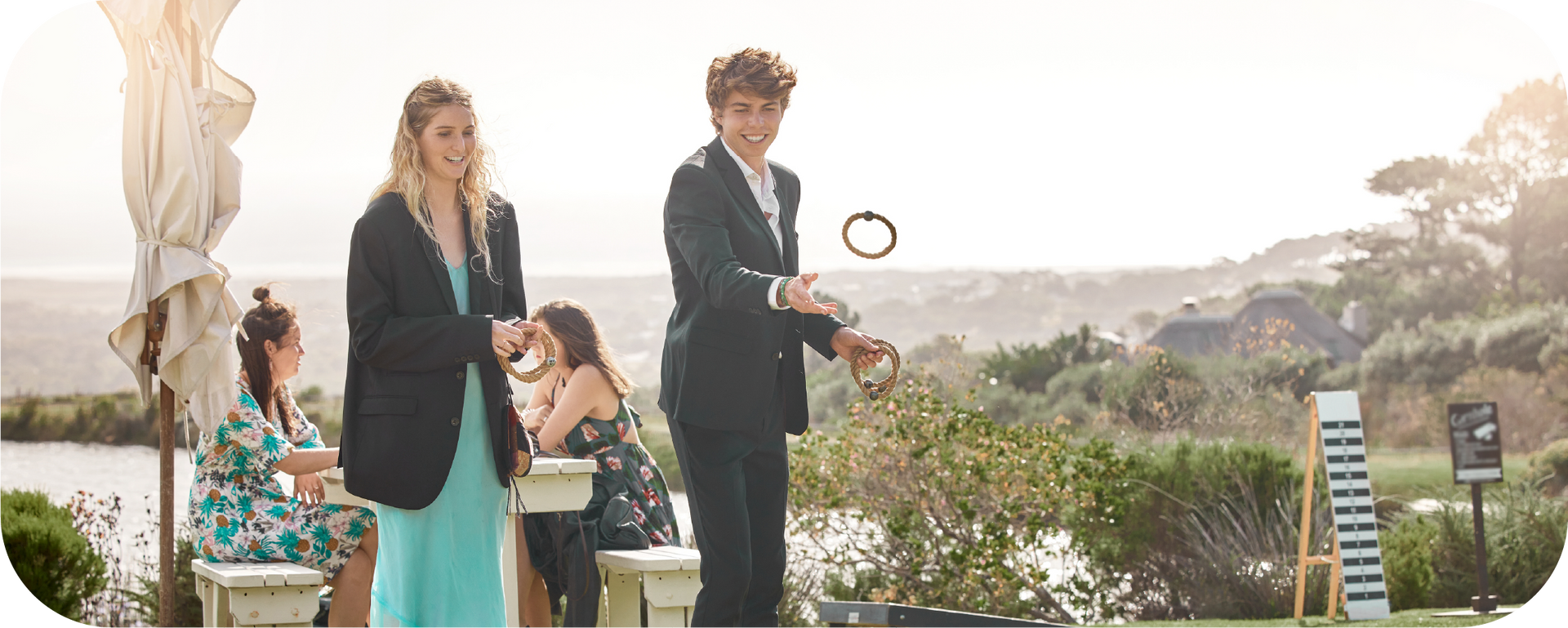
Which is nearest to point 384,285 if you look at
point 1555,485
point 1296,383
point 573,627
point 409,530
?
point 409,530

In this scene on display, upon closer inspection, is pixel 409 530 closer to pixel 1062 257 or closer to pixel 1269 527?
pixel 1269 527

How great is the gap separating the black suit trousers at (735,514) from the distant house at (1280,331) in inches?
464

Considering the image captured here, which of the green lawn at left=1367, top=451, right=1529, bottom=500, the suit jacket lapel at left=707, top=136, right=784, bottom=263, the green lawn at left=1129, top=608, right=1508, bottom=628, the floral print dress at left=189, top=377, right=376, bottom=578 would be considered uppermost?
the suit jacket lapel at left=707, top=136, right=784, bottom=263

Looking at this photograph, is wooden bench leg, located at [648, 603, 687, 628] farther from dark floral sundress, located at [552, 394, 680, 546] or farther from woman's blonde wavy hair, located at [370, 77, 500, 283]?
woman's blonde wavy hair, located at [370, 77, 500, 283]

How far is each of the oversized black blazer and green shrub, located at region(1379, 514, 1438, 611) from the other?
17.5ft

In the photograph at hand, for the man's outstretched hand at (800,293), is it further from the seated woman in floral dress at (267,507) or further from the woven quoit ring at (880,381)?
the seated woman in floral dress at (267,507)

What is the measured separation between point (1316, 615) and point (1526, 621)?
889mm

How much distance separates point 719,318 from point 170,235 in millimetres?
1948

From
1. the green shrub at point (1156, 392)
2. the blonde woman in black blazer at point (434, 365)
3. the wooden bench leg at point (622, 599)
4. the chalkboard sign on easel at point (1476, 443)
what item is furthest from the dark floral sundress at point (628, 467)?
the green shrub at point (1156, 392)

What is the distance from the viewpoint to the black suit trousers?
2398mm

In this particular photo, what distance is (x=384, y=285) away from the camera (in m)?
2.26

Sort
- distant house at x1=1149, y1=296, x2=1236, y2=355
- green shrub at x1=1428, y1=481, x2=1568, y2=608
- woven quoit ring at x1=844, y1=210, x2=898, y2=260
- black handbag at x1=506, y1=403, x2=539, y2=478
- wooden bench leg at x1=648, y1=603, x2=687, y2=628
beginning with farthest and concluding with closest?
distant house at x1=1149, y1=296, x2=1236, y2=355 < green shrub at x1=1428, y1=481, x2=1568, y2=608 < wooden bench leg at x1=648, y1=603, x2=687, y2=628 < woven quoit ring at x1=844, y1=210, x2=898, y2=260 < black handbag at x1=506, y1=403, x2=539, y2=478

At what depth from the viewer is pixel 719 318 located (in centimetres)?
243

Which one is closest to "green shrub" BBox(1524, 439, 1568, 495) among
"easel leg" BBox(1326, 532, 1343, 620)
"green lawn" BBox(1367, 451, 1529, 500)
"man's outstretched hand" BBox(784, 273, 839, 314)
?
"green lawn" BBox(1367, 451, 1529, 500)
